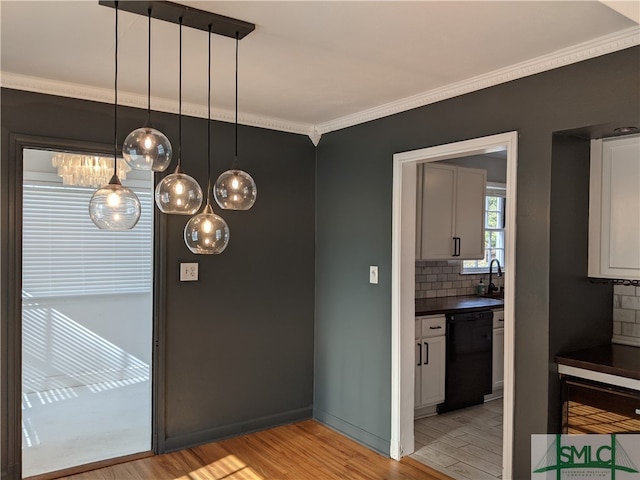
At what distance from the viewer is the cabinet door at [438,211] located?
14.6 feet

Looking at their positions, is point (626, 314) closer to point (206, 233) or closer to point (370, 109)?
point (370, 109)

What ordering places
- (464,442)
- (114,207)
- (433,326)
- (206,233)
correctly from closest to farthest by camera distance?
(114,207) → (206,233) → (464,442) → (433,326)

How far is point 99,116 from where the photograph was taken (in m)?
3.31

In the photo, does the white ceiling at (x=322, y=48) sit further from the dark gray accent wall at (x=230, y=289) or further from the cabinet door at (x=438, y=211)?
the cabinet door at (x=438, y=211)

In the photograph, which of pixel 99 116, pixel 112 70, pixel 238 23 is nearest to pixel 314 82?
pixel 238 23

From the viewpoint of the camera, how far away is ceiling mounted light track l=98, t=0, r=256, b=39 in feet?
6.69

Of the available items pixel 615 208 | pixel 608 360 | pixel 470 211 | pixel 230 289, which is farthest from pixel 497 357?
pixel 230 289

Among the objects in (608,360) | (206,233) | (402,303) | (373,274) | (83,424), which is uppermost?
(206,233)

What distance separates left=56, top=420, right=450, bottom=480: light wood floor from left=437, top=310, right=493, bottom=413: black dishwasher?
105cm

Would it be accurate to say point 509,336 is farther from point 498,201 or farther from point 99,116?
point 498,201

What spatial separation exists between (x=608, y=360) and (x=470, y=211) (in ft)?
7.80

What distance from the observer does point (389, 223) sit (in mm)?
3598

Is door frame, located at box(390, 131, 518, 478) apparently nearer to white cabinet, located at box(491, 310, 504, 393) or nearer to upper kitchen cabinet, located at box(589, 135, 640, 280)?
upper kitchen cabinet, located at box(589, 135, 640, 280)

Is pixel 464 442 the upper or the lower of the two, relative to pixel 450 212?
lower
